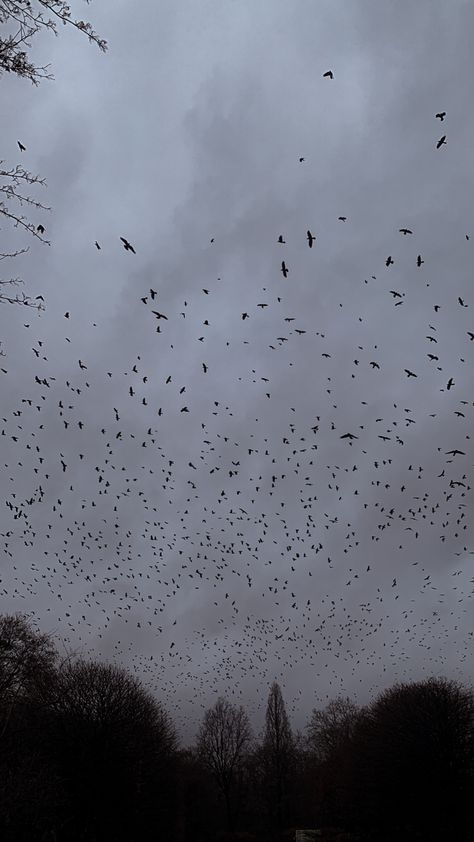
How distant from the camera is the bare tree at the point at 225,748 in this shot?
3221 inches

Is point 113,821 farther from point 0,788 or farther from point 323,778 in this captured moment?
point 323,778

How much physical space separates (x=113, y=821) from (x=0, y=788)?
65.4ft

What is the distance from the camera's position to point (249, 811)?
283 feet

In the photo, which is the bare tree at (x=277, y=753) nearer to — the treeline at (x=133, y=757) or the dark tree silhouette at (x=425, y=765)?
the treeline at (x=133, y=757)

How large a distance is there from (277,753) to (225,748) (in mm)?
8294

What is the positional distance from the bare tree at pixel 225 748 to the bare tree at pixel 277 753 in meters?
4.06

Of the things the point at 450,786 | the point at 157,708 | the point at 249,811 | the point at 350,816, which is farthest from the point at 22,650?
the point at 249,811

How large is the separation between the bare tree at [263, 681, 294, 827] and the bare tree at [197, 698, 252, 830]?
13.3 ft

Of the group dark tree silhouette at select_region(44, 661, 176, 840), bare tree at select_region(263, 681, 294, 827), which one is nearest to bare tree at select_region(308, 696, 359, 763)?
Answer: bare tree at select_region(263, 681, 294, 827)

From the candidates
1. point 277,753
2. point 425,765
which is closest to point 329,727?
point 277,753

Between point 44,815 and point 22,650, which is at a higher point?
point 22,650

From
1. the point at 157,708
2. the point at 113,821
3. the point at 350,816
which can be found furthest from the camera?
the point at 350,816

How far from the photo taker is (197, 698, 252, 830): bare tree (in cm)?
8181

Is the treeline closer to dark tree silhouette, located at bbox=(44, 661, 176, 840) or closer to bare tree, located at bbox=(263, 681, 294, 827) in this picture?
dark tree silhouette, located at bbox=(44, 661, 176, 840)
